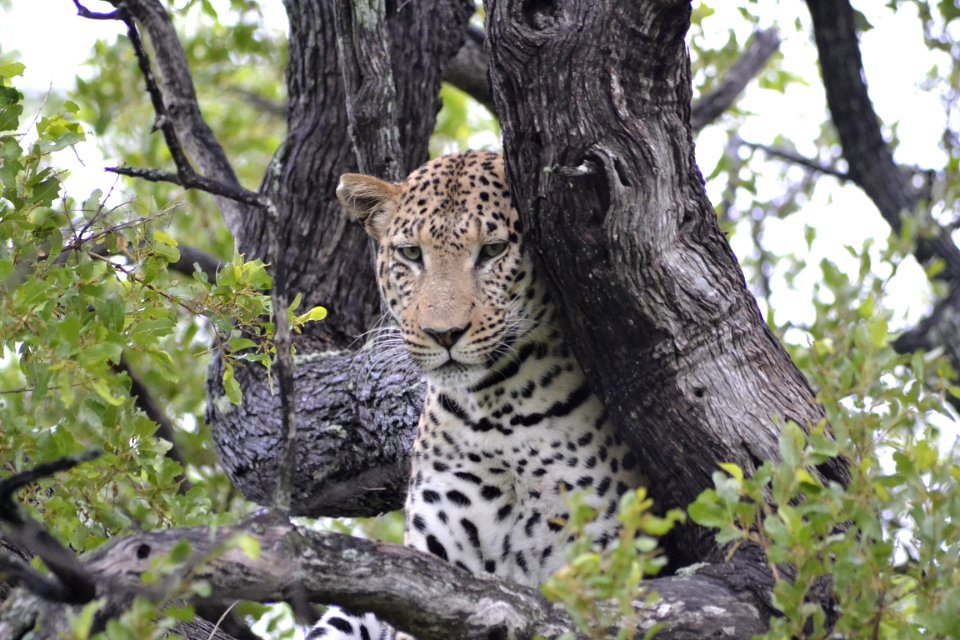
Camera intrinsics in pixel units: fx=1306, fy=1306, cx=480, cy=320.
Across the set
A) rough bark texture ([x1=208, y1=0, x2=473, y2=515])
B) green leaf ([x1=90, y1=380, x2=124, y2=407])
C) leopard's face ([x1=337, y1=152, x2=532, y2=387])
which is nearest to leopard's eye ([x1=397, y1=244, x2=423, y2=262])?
leopard's face ([x1=337, y1=152, x2=532, y2=387])

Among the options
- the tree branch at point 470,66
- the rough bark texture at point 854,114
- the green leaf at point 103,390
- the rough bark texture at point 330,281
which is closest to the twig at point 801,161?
the rough bark texture at point 854,114

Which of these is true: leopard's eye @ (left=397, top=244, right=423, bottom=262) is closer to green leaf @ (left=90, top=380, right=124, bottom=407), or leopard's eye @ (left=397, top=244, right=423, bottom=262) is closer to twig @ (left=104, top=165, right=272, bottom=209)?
twig @ (left=104, top=165, right=272, bottom=209)

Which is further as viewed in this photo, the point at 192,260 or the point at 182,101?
the point at 192,260

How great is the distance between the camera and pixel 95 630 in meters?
3.55

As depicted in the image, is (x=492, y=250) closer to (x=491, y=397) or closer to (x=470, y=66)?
(x=491, y=397)

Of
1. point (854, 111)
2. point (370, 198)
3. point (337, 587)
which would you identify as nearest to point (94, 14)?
point (370, 198)

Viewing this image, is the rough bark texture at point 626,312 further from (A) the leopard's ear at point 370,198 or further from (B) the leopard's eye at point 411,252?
(A) the leopard's ear at point 370,198

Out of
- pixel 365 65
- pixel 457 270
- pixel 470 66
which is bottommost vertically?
pixel 457 270

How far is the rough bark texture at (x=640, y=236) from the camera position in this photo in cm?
454

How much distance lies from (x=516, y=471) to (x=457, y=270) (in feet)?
3.03

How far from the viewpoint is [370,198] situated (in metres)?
6.24

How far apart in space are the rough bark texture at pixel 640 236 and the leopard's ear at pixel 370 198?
137cm

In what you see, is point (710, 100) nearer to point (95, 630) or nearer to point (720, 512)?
point (720, 512)

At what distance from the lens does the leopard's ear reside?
20.2 ft
